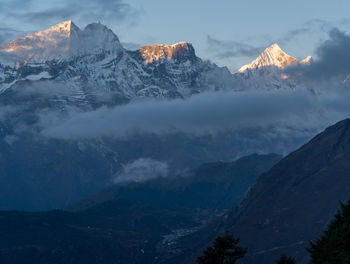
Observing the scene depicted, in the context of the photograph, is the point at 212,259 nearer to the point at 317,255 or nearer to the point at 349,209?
the point at 317,255

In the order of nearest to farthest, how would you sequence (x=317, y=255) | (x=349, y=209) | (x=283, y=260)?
(x=283, y=260) < (x=317, y=255) < (x=349, y=209)

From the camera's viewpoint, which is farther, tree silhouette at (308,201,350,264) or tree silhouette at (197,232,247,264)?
tree silhouette at (197,232,247,264)

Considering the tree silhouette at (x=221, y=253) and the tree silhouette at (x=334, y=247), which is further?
the tree silhouette at (x=221, y=253)

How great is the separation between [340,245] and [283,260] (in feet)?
37.8

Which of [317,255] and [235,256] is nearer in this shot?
[235,256]

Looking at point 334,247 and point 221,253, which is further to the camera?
point 334,247

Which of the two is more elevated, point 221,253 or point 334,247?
point 221,253

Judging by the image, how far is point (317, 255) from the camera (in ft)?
441

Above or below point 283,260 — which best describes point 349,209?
above

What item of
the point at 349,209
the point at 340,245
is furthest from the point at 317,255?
the point at 349,209

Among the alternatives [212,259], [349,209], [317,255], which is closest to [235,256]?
[212,259]

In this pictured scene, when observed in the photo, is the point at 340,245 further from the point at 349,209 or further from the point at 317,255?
the point at 349,209

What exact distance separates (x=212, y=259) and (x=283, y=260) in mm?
11427

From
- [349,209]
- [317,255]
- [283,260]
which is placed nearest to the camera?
[283,260]
